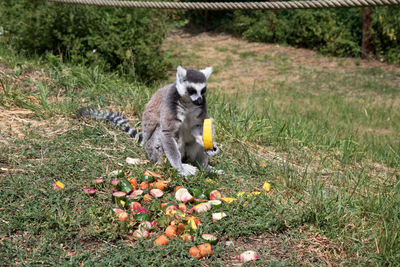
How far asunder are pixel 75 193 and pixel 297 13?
10.2 m

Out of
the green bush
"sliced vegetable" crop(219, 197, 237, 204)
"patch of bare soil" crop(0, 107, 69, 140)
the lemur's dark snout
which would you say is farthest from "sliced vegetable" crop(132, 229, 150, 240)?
the green bush

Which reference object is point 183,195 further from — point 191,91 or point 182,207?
point 191,91

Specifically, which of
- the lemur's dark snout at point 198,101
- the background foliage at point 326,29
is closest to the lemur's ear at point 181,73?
the lemur's dark snout at point 198,101

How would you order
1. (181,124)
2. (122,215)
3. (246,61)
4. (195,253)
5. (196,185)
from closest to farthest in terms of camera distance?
(195,253) → (122,215) → (196,185) → (181,124) → (246,61)

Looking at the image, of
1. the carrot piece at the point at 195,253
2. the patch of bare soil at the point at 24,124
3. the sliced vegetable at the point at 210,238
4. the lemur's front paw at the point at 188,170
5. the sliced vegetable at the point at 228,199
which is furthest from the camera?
the patch of bare soil at the point at 24,124

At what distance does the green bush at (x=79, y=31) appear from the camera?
6484 millimetres

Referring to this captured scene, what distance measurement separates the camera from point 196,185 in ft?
10.6

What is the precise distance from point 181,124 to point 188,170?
399mm

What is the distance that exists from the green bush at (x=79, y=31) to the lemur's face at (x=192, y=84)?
3.23 metres

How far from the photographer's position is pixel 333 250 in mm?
2533

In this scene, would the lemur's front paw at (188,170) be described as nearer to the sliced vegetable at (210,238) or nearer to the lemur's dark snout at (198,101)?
the lemur's dark snout at (198,101)

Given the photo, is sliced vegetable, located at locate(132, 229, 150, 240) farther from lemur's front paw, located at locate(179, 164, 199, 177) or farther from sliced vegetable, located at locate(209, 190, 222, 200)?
lemur's front paw, located at locate(179, 164, 199, 177)

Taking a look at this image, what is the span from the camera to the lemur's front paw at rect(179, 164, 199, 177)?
3.33 metres

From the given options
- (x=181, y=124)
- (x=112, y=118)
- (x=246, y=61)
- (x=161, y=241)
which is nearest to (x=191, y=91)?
(x=181, y=124)
